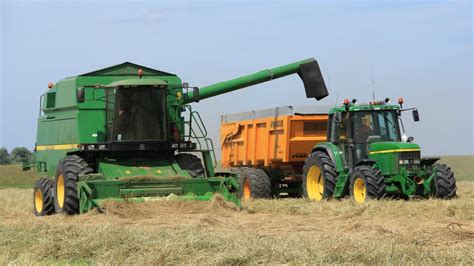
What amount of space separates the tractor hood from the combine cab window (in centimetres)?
438

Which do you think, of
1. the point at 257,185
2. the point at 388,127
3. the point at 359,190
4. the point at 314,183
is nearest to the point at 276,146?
the point at 257,185

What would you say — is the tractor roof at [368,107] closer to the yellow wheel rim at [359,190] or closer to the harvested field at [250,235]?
the yellow wheel rim at [359,190]

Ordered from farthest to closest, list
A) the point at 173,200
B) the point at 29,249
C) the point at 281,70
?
the point at 281,70 → the point at 173,200 → the point at 29,249

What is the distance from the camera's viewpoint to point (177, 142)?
15219mm

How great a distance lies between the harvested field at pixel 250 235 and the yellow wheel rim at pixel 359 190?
1.33m

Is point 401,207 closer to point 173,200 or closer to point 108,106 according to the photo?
point 173,200

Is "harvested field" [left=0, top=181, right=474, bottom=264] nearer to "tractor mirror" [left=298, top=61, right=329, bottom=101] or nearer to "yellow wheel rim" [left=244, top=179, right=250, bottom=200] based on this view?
"tractor mirror" [left=298, top=61, right=329, bottom=101]

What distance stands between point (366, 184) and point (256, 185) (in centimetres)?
446

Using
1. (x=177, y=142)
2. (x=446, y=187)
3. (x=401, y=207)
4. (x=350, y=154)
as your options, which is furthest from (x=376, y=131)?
(x=177, y=142)

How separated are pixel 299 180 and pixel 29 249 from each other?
1108cm

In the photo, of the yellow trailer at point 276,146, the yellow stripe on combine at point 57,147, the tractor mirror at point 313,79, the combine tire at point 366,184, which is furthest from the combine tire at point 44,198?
the tractor mirror at point 313,79

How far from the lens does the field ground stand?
781 centimetres

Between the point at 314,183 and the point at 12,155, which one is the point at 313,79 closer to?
the point at 314,183

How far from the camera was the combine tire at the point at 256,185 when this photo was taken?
19203 mm
